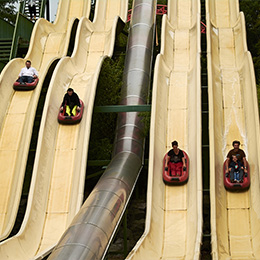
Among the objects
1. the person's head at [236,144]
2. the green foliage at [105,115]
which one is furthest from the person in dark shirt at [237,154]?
the green foliage at [105,115]

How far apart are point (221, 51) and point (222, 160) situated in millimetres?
5232

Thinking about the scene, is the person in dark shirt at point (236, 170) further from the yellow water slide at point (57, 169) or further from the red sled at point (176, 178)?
the yellow water slide at point (57, 169)

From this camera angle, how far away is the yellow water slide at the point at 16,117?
499 inches

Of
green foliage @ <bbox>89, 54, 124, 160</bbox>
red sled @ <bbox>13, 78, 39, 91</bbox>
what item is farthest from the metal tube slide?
red sled @ <bbox>13, 78, 39, 91</bbox>

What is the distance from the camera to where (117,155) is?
14508 mm

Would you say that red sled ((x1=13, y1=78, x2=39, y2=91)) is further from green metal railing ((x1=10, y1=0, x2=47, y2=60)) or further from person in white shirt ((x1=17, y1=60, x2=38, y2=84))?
green metal railing ((x1=10, y1=0, x2=47, y2=60))

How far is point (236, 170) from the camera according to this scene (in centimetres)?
1212

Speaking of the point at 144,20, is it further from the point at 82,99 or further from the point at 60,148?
the point at 60,148

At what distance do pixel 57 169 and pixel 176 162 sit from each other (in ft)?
9.70

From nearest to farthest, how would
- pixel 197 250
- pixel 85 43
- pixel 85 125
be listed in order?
pixel 197 250, pixel 85 125, pixel 85 43

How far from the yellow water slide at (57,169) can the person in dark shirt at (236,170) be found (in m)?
3.42

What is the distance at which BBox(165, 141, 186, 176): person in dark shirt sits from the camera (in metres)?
12.5

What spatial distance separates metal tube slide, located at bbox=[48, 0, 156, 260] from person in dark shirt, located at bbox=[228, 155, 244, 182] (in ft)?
7.86

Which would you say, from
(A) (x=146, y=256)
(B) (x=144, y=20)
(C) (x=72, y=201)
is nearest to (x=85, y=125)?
(C) (x=72, y=201)
